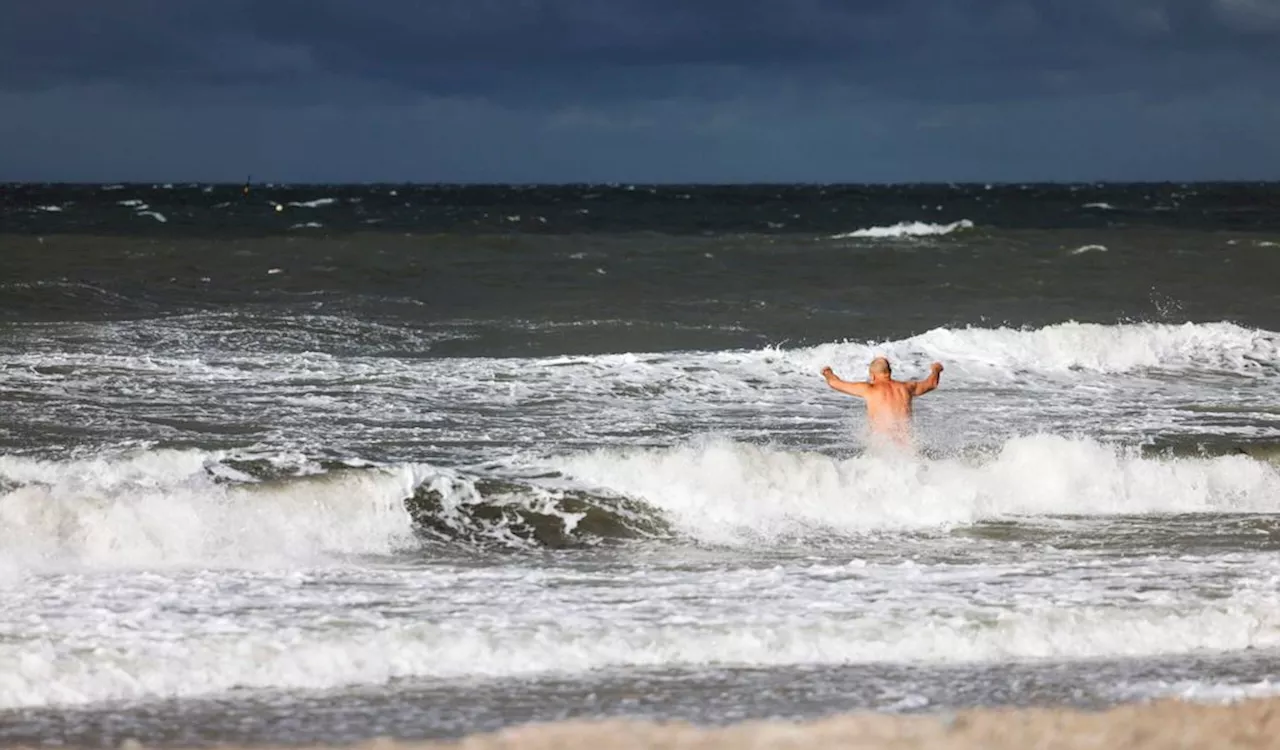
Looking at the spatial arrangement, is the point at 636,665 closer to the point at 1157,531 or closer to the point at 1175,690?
the point at 1175,690

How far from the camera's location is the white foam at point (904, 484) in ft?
36.3

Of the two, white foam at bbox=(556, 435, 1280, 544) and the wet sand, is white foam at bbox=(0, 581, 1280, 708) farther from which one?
white foam at bbox=(556, 435, 1280, 544)

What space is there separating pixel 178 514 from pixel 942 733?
19.8ft

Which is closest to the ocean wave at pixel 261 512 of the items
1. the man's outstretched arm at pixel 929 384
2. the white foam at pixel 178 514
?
the white foam at pixel 178 514

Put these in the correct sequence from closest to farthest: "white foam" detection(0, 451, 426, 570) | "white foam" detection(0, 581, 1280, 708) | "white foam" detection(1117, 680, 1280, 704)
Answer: "white foam" detection(1117, 680, 1280, 704)
"white foam" detection(0, 581, 1280, 708)
"white foam" detection(0, 451, 426, 570)

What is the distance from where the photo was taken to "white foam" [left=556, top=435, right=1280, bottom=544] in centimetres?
1105

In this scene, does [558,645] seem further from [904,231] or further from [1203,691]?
[904,231]

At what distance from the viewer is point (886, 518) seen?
11.0 meters

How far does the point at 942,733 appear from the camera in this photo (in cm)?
557

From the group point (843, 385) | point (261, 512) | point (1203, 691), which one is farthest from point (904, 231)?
point (1203, 691)

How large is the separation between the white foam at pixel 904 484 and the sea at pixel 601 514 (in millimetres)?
34

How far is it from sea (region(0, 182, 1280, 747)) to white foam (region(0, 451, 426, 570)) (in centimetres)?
3

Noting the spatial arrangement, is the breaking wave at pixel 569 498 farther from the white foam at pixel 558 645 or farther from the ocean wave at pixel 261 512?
the white foam at pixel 558 645

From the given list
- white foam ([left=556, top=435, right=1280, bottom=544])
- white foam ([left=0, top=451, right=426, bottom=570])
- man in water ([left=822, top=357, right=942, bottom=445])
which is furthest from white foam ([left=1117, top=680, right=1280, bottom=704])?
man in water ([left=822, top=357, right=942, bottom=445])
